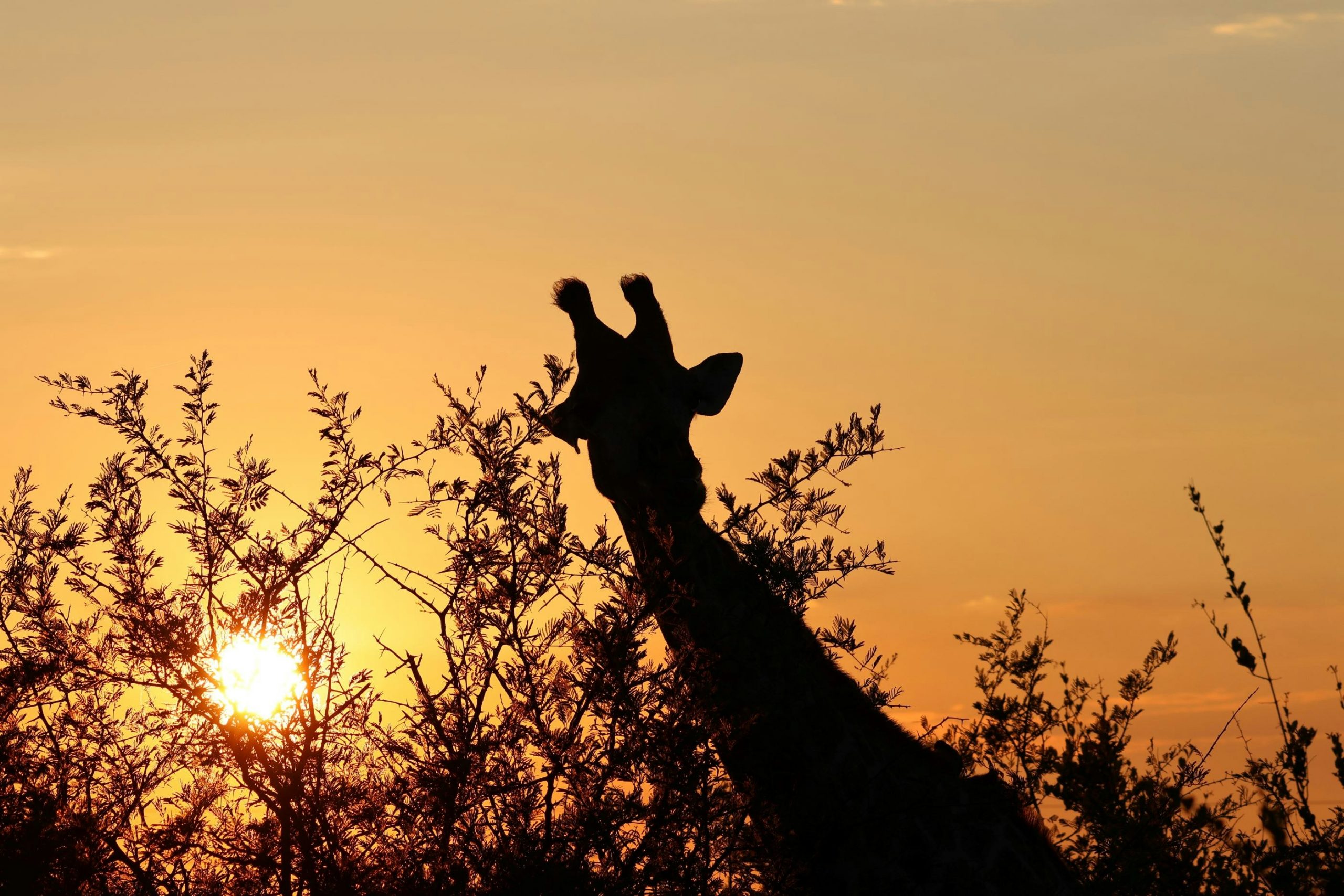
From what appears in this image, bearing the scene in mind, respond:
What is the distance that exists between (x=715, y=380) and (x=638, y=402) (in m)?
1.06

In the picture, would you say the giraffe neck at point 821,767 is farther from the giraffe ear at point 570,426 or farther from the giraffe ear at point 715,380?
the giraffe ear at point 715,380

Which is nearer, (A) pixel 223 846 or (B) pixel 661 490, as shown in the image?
(A) pixel 223 846

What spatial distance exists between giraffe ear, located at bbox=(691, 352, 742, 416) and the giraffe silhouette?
53 cm

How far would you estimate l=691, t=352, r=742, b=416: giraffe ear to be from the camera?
9656 mm

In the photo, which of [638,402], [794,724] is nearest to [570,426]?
[638,402]

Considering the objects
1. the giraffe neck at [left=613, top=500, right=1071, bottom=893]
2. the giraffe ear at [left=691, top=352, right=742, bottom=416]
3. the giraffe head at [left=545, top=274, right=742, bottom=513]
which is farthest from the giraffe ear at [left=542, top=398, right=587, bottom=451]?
the giraffe ear at [left=691, top=352, right=742, bottom=416]

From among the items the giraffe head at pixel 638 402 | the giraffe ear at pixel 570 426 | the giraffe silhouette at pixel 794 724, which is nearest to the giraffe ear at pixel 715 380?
the giraffe head at pixel 638 402

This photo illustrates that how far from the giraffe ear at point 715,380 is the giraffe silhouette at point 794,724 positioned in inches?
20.7

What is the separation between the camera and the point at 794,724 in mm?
8398

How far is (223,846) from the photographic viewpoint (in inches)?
288

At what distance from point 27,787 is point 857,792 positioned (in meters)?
5.03

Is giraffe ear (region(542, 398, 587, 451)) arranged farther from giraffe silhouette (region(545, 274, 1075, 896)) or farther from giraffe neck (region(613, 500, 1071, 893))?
giraffe neck (region(613, 500, 1071, 893))

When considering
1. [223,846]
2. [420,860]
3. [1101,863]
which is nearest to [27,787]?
[223,846]

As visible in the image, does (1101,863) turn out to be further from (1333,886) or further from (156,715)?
(156,715)
